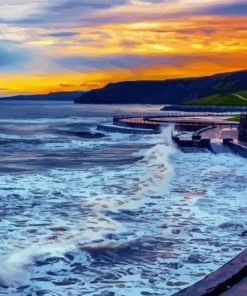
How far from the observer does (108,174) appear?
23.8 m

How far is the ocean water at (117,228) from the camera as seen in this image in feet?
31.9

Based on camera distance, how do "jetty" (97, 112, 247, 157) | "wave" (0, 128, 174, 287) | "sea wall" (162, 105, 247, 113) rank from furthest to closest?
"sea wall" (162, 105, 247, 113) → "jetty" (97, 112, 247, 157) → "wave" (0, 128, 174, 287)

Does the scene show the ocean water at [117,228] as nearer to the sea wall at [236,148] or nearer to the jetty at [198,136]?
the sea wall at [236,148]

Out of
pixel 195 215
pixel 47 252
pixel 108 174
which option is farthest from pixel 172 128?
pixel 47 252

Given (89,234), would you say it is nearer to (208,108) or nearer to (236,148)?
(236,148)

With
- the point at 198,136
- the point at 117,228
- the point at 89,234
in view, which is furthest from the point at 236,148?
the point at 89,234

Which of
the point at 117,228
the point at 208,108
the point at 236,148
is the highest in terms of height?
the point at 236,148

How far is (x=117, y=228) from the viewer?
1322 centimetres

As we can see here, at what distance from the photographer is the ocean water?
973cm

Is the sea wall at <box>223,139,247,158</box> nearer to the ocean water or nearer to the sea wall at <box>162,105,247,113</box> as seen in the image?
the ocean water

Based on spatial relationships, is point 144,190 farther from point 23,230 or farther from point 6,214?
point 23,230

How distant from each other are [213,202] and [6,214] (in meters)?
5.66

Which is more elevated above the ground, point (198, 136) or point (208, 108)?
point (198, 136)

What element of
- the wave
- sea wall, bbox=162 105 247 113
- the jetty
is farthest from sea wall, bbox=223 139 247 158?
sea wall, bbox=162 105 247 113
